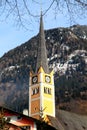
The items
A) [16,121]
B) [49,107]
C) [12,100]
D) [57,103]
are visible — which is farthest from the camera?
[12,100]

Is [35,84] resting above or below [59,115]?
above

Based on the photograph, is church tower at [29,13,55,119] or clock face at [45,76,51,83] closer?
church tower at [29,13,55,119]

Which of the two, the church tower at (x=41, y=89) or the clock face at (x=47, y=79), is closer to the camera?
the church tower at (x=41, y=89)

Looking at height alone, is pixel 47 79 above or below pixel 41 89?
above

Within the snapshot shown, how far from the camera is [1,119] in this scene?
59.7 ft

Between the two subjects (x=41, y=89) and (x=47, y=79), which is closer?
(x=41, y=89)

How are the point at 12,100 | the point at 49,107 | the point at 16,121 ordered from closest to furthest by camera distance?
the point at 16,121
the point at 49,107
the point at 12,100

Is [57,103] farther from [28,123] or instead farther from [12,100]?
[28,123]

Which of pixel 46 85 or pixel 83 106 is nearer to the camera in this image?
pixel 46 85

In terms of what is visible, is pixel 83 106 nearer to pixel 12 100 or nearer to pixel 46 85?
pixel 12 100

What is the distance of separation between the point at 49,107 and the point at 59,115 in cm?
448

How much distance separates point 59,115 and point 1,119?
73.6m

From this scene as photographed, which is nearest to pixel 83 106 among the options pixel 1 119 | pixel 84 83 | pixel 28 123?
pixel 84 83

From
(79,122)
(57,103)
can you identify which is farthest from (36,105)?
(57,103)
